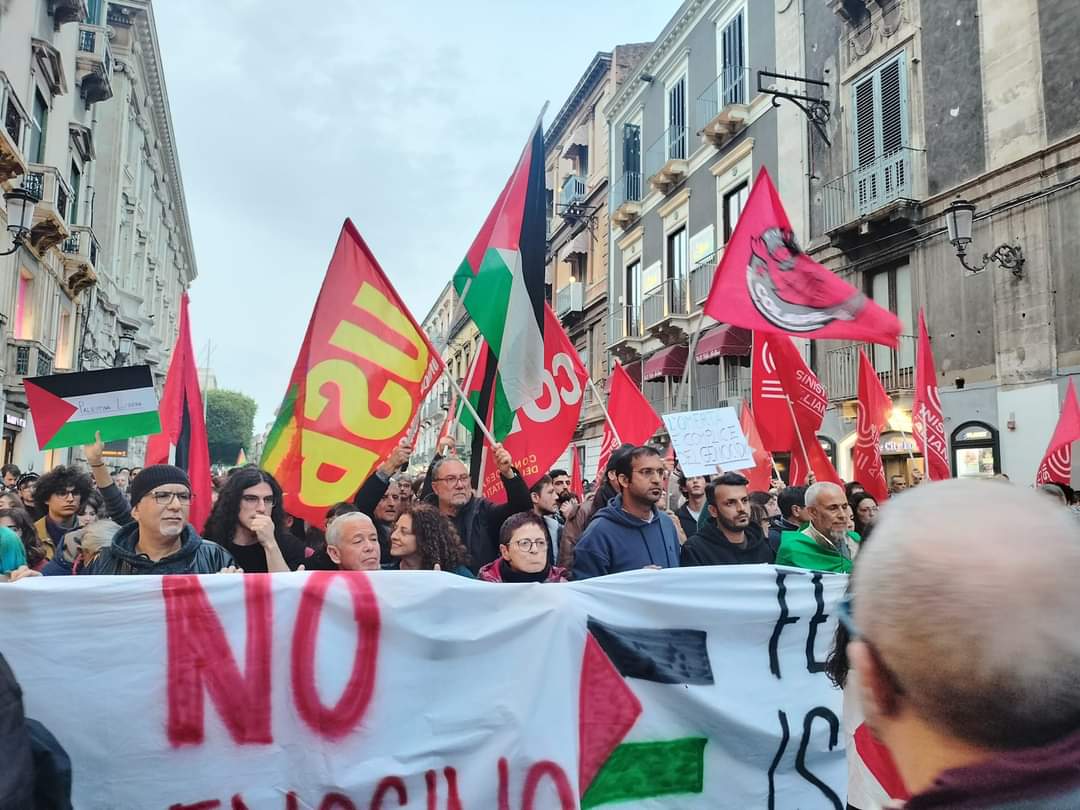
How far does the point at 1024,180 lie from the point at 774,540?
10.2 meters

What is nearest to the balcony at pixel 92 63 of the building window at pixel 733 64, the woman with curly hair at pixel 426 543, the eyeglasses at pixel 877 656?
the building window at pixel 733 64

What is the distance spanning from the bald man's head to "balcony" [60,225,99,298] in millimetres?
26807

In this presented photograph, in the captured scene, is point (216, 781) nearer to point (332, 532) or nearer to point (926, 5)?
point (332, 532)

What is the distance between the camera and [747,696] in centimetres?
317

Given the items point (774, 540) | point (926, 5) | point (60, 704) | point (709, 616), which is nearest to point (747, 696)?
point (709, 616)

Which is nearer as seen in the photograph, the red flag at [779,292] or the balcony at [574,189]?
the red flag at [779,292]

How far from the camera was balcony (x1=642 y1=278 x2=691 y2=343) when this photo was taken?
2191 centimetres

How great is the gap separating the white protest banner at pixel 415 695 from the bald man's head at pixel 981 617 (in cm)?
205

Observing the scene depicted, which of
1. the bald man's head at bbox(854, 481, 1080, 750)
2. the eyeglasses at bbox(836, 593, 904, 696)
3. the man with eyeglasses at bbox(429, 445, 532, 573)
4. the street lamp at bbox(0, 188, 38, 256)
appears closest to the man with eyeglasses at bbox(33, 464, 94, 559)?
the man with eyeglasses at bbox(429, 445, 532, 573)

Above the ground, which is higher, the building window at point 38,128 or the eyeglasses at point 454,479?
the building window at point 38,128

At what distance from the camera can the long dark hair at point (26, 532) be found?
5500 millimetres

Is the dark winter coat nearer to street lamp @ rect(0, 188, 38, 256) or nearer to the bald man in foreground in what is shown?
the bald man in foreground

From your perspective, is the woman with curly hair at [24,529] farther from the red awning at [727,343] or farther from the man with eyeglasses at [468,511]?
the red awning at [727,343]

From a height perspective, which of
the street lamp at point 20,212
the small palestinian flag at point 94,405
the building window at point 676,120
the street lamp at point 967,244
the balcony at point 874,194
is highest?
the building window at point 676,120
